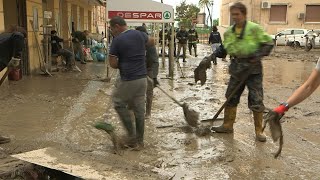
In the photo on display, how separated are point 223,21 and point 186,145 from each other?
44.0 meters

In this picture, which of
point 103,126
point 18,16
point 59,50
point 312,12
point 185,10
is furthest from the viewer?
point 185,10

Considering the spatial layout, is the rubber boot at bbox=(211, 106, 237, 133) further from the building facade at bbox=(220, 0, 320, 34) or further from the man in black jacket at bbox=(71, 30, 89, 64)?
the building facade at bbox=(220, 0, 320, 34)

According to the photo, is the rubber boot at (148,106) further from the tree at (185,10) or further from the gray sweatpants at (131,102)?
the tree at (185,10)

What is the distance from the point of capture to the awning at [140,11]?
425 inches

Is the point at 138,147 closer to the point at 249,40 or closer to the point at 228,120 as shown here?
the point at 228,120

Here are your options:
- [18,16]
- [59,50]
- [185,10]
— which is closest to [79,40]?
[59,50]

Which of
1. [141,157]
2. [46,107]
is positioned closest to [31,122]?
[46,107]

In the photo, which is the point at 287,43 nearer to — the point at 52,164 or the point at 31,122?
the point at 31,122

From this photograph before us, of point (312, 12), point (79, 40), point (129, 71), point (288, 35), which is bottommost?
point (129, 71)

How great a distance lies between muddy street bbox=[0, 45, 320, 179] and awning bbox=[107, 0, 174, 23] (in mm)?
2204

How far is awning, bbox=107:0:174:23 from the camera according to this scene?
10.8m

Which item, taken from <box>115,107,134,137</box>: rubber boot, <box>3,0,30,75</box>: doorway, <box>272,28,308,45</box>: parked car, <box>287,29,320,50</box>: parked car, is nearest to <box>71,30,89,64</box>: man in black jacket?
<box>3,0,30,75</box>: doorway

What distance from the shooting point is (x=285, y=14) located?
38.5 m

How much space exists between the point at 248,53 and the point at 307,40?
2255cm
